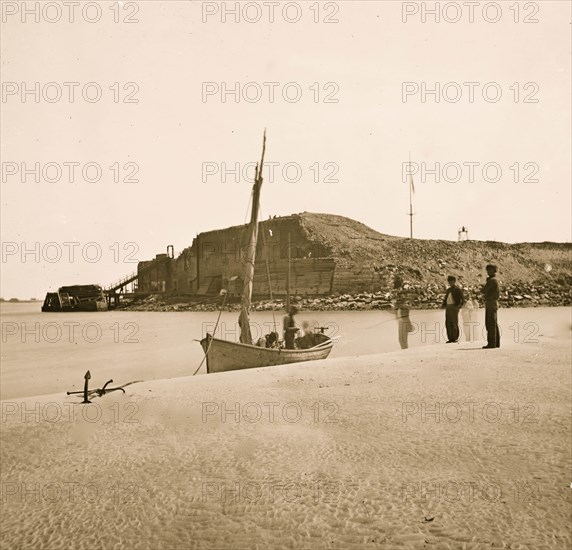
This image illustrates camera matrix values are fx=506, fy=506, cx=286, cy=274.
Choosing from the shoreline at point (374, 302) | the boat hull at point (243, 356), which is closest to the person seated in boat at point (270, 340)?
the boat hull at point (243, 356)

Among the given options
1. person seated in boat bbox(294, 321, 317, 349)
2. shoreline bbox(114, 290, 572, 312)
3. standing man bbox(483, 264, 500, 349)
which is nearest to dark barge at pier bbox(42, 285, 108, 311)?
shoreline bbox(114, 290, 572, 312)

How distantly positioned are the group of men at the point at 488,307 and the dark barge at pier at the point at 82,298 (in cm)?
6474

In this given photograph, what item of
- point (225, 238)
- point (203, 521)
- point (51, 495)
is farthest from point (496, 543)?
point (225, 238)

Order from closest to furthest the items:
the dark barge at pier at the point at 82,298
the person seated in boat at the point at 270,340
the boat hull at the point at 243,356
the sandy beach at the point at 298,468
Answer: the sandy beach at the point at 298,468 → the boat hull at the point at 243,356 → the person seated in boat at the point at 270,340 → the dark barge at pier at the point at 82,298

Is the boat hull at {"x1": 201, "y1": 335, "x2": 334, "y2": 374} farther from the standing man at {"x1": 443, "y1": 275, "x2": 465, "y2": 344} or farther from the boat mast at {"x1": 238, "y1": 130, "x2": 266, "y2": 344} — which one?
the standing man at {"x1": 443, "y1": 275, "x2": 465, "y2": 344}

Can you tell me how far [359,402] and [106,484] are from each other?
2.82m

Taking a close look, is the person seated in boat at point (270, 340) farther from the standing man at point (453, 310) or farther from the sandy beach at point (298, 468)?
the sandy beach at point (298, 468)

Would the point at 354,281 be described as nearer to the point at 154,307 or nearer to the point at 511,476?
the point at 154,307

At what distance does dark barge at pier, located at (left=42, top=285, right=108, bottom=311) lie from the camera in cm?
7031

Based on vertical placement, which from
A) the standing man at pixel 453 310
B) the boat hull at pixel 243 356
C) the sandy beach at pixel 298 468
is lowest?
the boat hull at pixel 243 356

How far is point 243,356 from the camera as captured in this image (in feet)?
42.2

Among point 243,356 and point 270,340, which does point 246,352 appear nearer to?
point 243,356

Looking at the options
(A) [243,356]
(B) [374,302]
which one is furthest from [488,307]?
(B) [374,302]

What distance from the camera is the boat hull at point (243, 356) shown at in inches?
501
